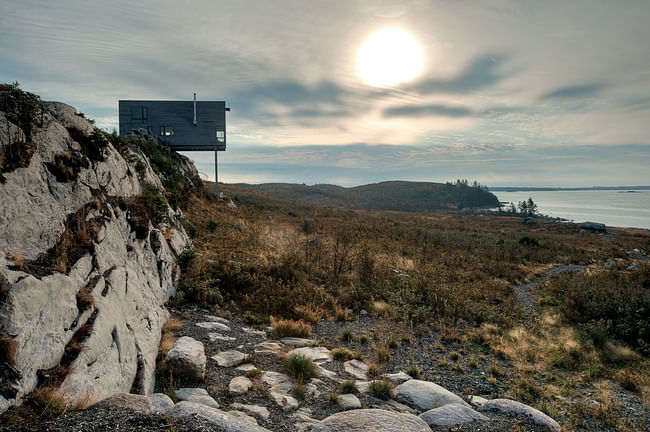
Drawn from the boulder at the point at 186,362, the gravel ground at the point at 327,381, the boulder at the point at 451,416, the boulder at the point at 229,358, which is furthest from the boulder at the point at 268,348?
the boulder at the point at 451,416

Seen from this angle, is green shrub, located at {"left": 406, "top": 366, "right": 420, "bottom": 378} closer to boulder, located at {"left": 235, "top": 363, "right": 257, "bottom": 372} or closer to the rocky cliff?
boulder, located at {"left": 235, "top": 363, "right": 257, "bottom": 372}

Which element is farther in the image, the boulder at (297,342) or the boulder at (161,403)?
the boulder at (297,342)

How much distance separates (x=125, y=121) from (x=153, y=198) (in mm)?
23588

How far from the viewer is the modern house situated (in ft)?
93.3

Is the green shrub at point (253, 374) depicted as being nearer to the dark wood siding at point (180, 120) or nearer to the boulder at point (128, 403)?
the boulder at point (128, 403)

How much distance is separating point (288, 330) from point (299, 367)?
→ 2.33 m

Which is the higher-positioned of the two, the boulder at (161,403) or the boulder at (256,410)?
the boulder at (161,403)

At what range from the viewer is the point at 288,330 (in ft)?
27.1

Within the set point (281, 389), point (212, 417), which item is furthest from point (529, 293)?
point (212, 417)

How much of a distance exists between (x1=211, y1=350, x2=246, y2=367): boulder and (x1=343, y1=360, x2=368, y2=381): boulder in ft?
7.33

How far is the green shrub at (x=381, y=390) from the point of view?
17.9 ft

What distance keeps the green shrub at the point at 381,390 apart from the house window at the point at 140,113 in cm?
3139

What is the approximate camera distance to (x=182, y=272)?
32.9ft

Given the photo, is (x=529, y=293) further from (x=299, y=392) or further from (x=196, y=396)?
(x=196, y=396)
